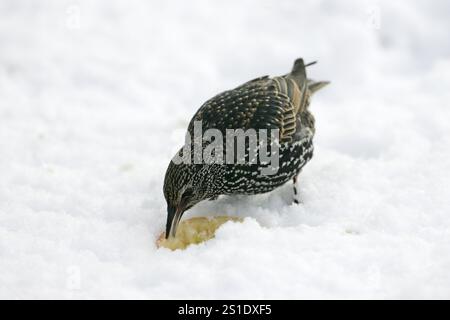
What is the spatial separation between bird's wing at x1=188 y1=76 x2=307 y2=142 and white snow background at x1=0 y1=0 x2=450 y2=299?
2.28 feet

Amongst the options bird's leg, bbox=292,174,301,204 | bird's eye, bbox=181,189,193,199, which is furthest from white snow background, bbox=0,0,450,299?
bird's eye, bbox=181,189,193,199

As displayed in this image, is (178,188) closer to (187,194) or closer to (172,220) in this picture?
(187,194)

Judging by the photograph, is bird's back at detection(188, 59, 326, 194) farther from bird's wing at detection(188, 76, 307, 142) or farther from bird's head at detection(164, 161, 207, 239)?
bird's head at detection(164, 161, 207, 239)

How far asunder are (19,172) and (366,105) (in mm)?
3903

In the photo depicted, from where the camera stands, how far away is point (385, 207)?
→ 16.8 feet

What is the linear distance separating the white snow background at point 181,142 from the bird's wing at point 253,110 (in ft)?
2.28

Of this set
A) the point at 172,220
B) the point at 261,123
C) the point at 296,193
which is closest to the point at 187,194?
the point at 172,220

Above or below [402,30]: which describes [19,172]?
below

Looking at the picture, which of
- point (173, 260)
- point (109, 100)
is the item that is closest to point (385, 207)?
point (173, 260)

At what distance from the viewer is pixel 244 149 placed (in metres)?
4.96

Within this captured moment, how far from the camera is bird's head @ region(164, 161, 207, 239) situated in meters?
4.76

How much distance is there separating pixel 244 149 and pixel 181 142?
5.96 ft

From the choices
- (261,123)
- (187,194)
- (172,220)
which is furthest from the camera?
(261,123)

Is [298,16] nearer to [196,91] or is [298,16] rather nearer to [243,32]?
[243,32]
